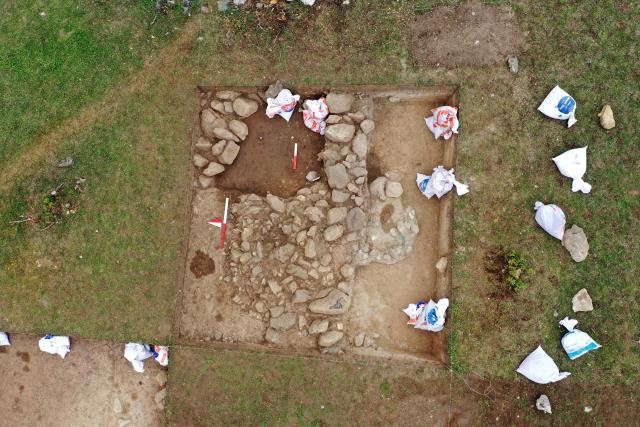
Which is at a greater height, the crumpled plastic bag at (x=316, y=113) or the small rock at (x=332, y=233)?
the crumpled plastic bag at (x=316, y=113)

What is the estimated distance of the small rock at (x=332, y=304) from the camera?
6906mm

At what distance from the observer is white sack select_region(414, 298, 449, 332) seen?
668 cm

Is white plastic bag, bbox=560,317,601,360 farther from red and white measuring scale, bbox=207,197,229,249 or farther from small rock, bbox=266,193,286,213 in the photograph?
red and white measuring scale, bbox=207,197,229,249

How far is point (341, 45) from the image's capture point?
714cm

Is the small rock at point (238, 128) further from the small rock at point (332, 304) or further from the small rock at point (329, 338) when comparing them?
the small rock at point (329, 338)

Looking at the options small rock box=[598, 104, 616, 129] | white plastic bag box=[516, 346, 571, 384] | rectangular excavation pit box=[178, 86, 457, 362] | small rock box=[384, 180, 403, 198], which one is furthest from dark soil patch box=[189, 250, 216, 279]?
small rock box=[598, 104, 616, 129]

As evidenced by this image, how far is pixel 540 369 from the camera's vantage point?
6.46 m

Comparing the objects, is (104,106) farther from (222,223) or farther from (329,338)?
(329,338)

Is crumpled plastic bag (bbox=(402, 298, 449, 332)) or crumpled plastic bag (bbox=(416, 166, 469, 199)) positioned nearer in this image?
crumpled plastic bag (bbox=(402, 298, 449, 332))

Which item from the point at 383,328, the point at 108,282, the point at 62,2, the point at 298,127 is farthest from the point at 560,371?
the point at 62,2

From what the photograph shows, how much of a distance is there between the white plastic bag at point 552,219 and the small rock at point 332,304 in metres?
3.18

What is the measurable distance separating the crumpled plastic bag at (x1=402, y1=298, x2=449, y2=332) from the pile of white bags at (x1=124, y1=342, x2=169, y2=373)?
3881 millimetres

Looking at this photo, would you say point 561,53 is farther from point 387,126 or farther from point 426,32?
point 387,126

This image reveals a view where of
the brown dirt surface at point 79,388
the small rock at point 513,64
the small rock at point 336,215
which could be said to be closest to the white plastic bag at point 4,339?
the brown dirt surface at point 79,388
